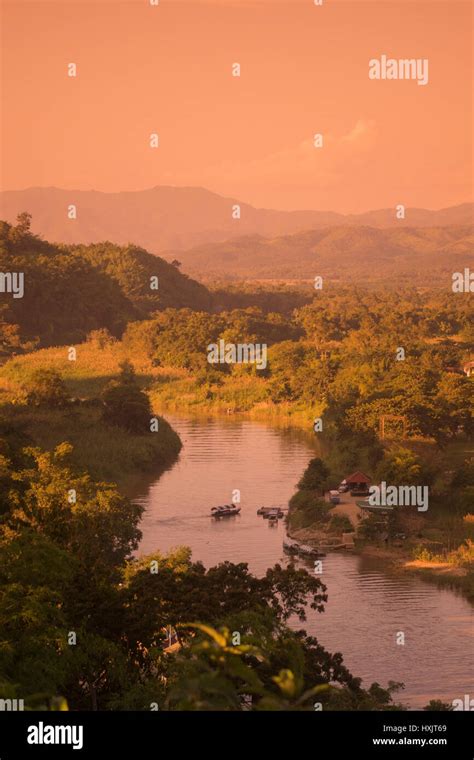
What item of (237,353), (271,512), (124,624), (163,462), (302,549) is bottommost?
(302,549)

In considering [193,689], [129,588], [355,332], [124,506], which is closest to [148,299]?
[355,332]

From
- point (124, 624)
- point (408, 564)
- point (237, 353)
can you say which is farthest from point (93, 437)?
point (237, 353)

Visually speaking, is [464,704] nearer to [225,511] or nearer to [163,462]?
[225,511]
